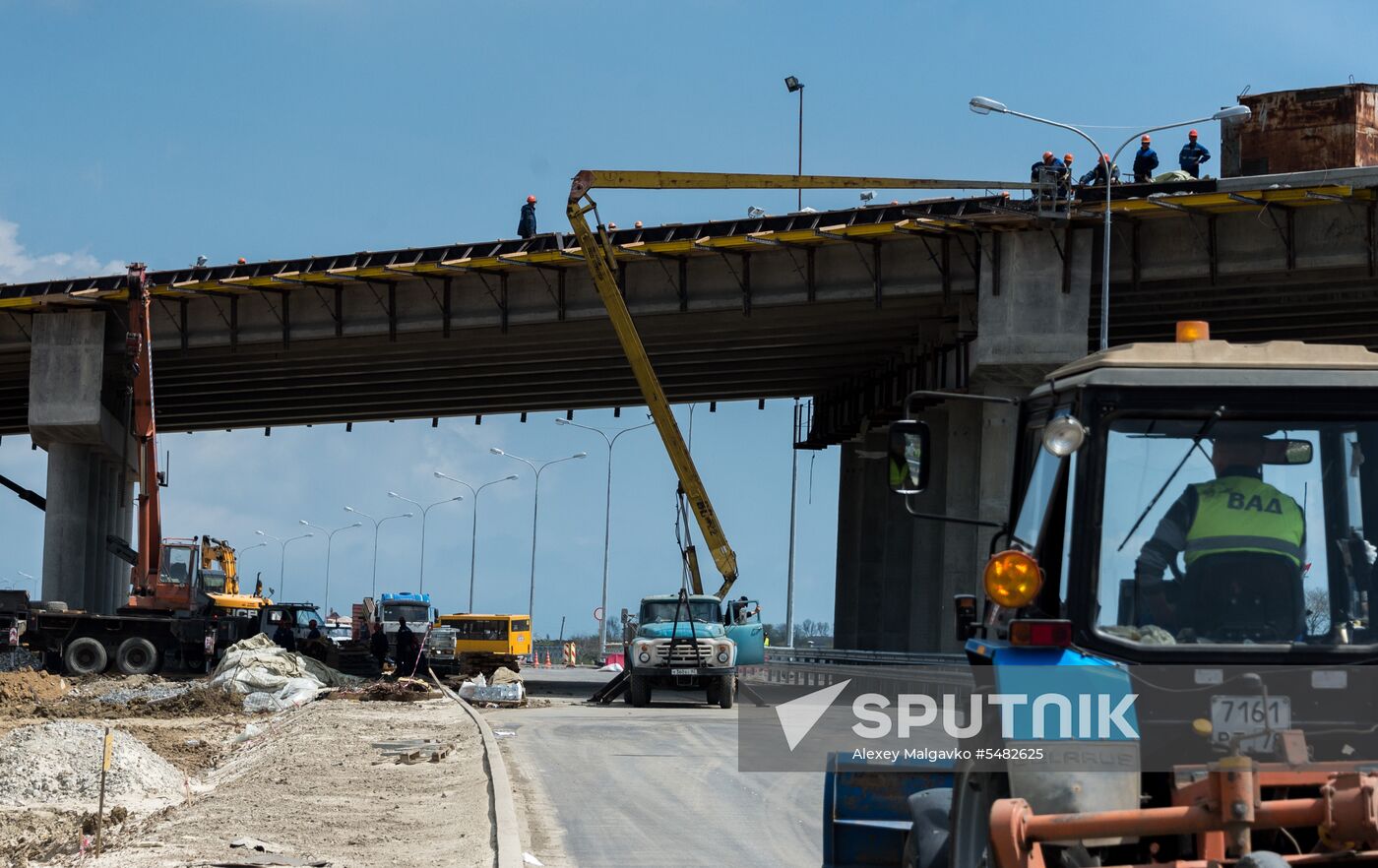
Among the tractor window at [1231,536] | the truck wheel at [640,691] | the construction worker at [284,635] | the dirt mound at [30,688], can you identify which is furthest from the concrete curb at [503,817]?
the construction worker at [284,635]

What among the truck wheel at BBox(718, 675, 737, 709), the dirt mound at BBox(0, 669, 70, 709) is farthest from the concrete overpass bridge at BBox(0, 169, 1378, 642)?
the dirt mound at BBox(0, 669, 70, 709)

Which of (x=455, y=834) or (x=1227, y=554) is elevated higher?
(x=1227, y=554)

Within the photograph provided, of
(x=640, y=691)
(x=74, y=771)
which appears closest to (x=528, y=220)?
(x=640, y=691)

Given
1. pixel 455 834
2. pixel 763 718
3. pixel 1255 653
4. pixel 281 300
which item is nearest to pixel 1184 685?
pixel 1255 653

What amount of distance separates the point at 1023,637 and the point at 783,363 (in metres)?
42.5

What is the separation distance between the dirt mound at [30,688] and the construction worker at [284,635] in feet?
25.4

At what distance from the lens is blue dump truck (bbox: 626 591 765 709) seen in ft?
107

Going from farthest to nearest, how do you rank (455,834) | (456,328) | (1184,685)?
(456,328)
(455,834)
(1184,685)

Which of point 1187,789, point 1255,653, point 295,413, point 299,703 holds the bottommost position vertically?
point 299,703

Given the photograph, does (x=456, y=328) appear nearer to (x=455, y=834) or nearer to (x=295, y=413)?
(x=295, y=413)

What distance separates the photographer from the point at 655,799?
16.6 m

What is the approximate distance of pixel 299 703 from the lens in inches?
1284

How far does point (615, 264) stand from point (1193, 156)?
13.4m

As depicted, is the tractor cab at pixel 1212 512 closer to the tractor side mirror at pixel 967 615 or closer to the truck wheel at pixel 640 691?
the tractor side mirror at pixel 967 615
